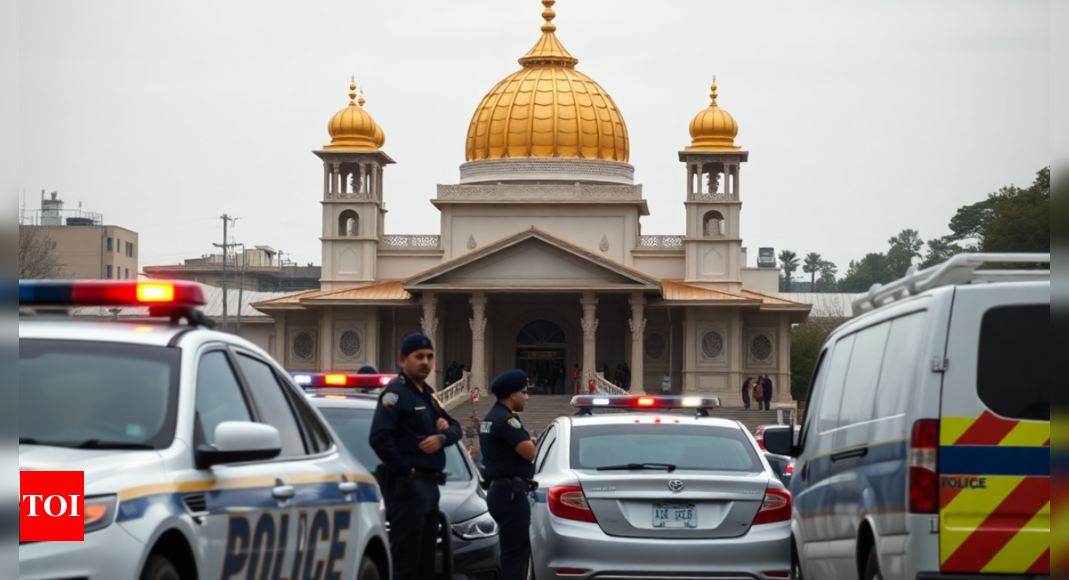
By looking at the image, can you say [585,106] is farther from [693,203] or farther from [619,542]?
[619,542]

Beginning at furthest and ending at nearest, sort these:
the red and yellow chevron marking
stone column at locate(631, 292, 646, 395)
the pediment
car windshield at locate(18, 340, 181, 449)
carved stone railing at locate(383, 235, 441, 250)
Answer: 1. carved stone railing at locate(383, 235, 441, 250)
2. stone column at locate(631, 292, 646, 395)
3. the pediment
4. the red and yellow chevron marking
5. car windshield at locate(18, 340, 181, 449)

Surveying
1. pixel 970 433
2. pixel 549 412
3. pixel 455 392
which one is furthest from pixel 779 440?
pixel 455 392

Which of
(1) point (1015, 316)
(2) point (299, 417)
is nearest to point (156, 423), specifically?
(2) point (299, 417)

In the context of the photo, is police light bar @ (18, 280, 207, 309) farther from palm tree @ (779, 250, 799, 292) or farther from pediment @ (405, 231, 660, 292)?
palm tree @ (779, 250, 799, 292)

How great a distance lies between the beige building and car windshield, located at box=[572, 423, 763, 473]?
48325mm

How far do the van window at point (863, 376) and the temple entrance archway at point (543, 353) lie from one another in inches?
2223

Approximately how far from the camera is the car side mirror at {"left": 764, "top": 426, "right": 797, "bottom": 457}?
11703 millimetres

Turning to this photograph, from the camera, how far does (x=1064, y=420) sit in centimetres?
608

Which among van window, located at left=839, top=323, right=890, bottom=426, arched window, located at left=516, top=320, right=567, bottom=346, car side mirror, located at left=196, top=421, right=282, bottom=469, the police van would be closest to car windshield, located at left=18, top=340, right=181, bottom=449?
car side mirror, located at left=196, top=421, right=282, bottom=469

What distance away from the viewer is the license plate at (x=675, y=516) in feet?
38.0

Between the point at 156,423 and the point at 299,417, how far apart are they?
5.50 feet

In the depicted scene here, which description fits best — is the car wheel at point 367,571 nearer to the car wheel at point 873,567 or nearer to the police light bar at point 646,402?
the car wheel at point 873,567

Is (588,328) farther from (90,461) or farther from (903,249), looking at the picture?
(903,249)

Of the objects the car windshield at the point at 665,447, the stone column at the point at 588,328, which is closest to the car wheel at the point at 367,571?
the car windshield at the point at 665,447
